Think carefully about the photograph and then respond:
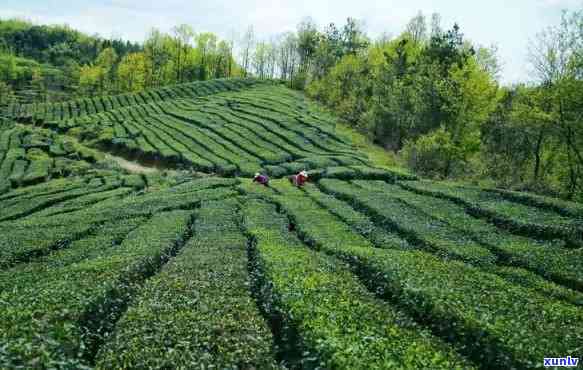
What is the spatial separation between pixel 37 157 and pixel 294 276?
5958 centimetres

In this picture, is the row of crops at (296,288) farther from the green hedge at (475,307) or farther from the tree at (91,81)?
the tree at (91,81)

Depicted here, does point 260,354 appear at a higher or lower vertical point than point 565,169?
lower

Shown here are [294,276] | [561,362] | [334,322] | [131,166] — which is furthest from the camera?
[131,166]

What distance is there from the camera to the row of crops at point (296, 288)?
10828 mm

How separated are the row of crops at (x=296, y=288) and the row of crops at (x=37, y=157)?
27.5 m

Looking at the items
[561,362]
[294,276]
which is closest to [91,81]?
[294,276]

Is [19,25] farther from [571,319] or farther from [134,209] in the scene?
[571,319]

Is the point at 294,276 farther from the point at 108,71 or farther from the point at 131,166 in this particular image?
the point at 108,71

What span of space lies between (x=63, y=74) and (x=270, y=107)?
95.9m

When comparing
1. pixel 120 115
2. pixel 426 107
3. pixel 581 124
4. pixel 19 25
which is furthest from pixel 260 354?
pixel 19 25

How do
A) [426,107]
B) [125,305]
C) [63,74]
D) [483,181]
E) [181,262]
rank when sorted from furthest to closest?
[63,74] < [426,107] < [483,181] < [181,262] < [125,305]

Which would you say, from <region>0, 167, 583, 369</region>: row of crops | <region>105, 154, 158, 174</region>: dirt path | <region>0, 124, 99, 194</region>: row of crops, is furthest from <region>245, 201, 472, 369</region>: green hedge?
<region>0, 124, 99, 194</region>: row of crops

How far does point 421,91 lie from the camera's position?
49.7 meters

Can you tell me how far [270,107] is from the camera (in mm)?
79125
